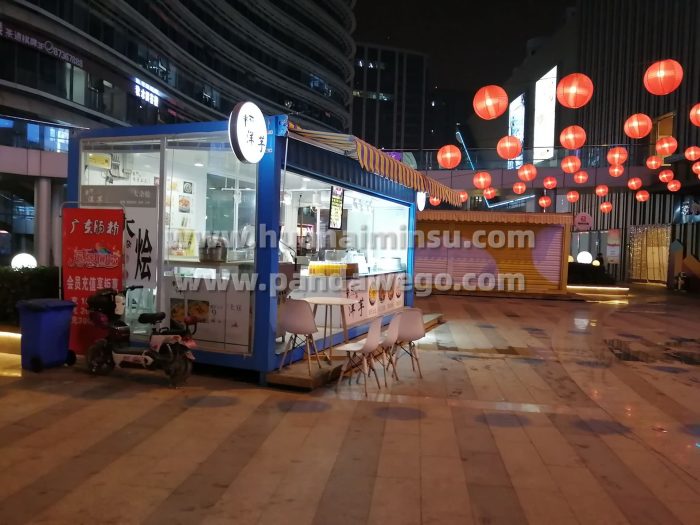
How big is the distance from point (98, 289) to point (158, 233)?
1.04m

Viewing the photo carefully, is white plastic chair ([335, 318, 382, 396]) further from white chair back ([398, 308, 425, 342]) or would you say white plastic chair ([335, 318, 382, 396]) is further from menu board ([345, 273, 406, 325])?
menu board ([345, 273, 406, 325])

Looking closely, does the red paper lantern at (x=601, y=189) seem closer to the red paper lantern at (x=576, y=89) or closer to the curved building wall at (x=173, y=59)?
the red paper lantern at (x=576, y=89)

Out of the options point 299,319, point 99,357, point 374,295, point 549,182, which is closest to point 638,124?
point 549,182

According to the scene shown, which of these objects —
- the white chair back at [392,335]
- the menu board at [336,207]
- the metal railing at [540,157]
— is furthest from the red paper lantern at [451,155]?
the white chair back at [392,335]

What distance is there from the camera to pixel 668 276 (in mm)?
25953

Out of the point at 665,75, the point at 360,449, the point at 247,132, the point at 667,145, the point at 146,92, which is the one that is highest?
the point at 146,92

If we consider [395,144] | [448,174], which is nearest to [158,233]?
[448,174]

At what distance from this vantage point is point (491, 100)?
10703 mm

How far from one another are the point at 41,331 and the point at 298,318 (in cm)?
310

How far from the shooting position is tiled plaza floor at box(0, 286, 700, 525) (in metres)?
3.57

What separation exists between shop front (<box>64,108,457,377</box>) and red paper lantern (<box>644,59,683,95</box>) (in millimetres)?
5159

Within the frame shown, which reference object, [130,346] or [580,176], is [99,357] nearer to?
[130,346]

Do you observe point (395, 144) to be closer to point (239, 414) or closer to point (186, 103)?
point (186, 103)

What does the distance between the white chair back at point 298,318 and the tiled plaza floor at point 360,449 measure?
0.75m
